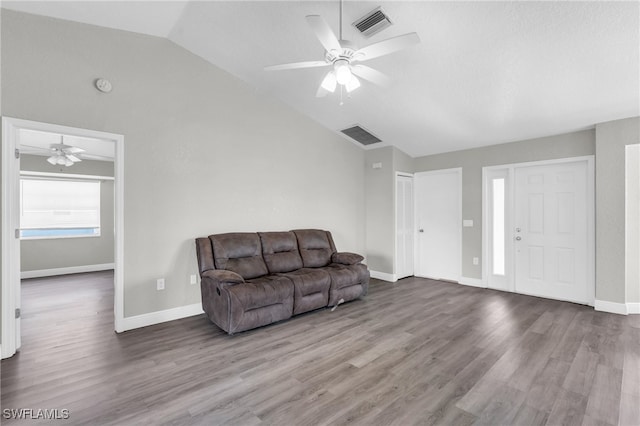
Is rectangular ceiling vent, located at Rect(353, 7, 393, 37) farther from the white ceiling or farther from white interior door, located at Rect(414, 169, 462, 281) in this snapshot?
white interior door, located at Rect(414, 169, 462, 281)

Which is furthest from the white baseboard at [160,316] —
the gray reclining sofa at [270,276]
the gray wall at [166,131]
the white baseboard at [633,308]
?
the white baseboard at [633,308]

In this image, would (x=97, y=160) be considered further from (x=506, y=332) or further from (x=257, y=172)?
(x=506, y=332)

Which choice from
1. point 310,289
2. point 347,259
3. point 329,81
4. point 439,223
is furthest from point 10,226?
point 439,223

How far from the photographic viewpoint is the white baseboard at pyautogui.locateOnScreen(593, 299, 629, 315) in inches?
143

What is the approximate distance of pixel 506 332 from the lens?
3.11 m

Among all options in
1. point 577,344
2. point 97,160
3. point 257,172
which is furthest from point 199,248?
point 97,160

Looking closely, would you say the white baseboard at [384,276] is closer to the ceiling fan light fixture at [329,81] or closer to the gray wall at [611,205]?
Answer: the gray wall at [611,205]

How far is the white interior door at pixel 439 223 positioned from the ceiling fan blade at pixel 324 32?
391 centimetres

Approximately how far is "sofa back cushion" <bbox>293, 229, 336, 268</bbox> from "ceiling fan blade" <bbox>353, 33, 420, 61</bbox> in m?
2.80

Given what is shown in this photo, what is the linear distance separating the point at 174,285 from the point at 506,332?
12.8 feet

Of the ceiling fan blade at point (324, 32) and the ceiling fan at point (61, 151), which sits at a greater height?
the ceiling fan blade at point (324, 32)

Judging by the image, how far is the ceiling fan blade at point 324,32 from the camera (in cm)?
194

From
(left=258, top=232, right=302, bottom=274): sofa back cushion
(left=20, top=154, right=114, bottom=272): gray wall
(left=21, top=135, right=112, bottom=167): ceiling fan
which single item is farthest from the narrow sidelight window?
(left=20, top=154, right=114, bottom=272): gray wall

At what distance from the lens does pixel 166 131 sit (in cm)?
351
